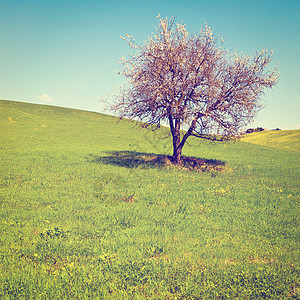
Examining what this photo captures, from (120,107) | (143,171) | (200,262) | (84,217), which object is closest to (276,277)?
(200,262)

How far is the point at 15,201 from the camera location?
1007 centimetres

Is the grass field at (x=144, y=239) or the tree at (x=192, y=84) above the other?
the tree at (x=192, y=84)

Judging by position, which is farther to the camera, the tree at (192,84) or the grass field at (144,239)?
the tree at (192,84)

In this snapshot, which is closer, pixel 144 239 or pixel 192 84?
pixel 144 239

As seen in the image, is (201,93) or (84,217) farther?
(201,93)

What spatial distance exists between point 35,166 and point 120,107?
323 inches

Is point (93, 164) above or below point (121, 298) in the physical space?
above

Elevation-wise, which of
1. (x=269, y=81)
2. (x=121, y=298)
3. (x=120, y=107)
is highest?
(x=269, y=81)

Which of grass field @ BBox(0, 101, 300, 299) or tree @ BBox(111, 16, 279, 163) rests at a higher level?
tree @ BBox(111, 16, 279, 163)

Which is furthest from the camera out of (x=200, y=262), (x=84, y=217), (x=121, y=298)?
(x=84, y=217)

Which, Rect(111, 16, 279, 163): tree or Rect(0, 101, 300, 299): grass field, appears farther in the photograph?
Rect(111, 16, 279, 163): tree

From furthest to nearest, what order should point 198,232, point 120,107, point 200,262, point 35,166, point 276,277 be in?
point 120,107
point 35,166
point 198,232
point 200,262
point 276,277

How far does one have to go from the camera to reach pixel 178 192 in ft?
40.4

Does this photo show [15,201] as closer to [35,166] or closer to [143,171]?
[35,166]
